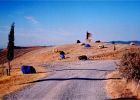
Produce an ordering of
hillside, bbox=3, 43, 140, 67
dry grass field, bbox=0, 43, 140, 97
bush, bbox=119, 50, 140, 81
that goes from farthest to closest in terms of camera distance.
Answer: hillside, bbox=3, 43, 140, 67 < dry grass field, bbox=0, 43, 140, 97 < bush, bbox=119, 50, 140, 81

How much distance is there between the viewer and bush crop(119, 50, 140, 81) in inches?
912

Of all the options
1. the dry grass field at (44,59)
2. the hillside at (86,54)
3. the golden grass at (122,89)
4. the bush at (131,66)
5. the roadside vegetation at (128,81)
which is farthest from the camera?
the hillside at (86,54)

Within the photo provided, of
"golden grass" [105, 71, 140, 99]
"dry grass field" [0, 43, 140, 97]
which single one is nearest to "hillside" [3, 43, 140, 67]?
"dry grass field" [0, 43, 140, 97]

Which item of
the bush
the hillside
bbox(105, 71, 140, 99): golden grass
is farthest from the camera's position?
the hillside

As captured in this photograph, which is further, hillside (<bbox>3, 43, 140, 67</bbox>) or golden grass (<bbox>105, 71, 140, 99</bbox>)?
hillside (<bbox>3, 43, 140, 67</bbox>)

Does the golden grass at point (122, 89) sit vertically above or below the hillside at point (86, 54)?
below

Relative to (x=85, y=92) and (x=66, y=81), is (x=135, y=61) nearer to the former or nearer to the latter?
(x=85, y=92)

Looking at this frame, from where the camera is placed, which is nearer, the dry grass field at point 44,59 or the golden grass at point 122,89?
the golden grass at point 122,89

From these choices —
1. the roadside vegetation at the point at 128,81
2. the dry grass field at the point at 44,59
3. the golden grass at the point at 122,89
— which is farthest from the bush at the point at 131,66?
the dry grass field at the point at 44,59

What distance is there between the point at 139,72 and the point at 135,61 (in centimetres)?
109

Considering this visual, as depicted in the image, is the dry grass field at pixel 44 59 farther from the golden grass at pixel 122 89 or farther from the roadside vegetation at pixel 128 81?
the roadside vegetation at pixel 128 81

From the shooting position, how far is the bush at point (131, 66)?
2317 cm

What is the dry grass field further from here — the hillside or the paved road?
the paved road

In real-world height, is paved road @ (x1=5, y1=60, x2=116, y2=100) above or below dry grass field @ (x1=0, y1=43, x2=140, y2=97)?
below
